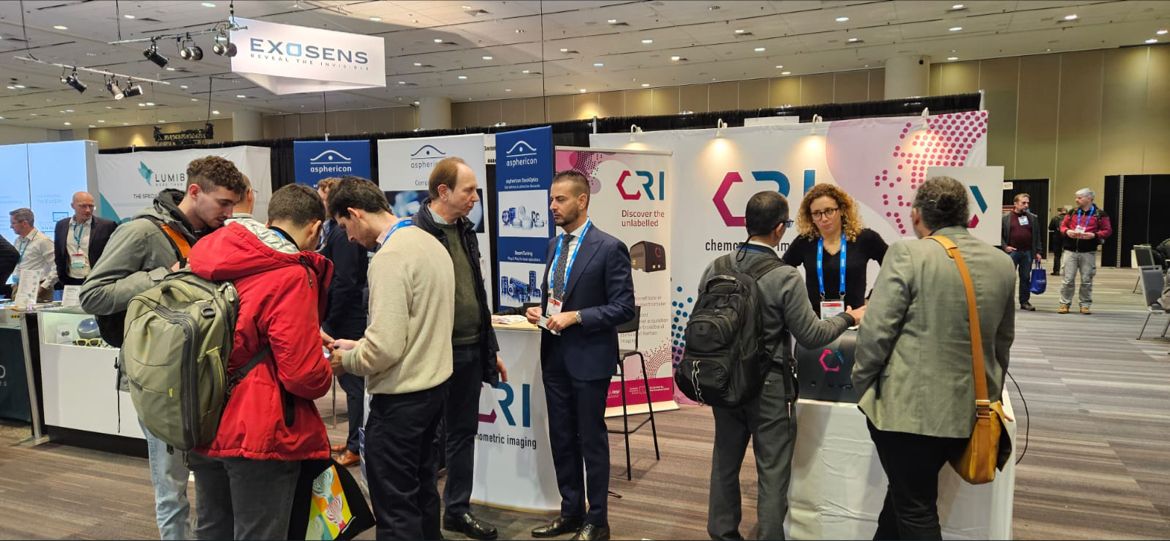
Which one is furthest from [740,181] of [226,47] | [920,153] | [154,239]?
[226,47]

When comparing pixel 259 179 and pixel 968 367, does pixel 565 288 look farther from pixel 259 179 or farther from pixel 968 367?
pixel 259 179

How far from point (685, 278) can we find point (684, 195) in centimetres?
62

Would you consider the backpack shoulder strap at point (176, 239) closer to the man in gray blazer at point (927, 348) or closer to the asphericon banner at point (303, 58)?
the man in gray blazer at point (927, 348)

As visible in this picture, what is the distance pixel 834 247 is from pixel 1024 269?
272 inches

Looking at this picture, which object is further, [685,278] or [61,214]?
[61,214]

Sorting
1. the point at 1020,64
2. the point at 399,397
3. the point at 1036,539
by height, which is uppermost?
the point at 1020,64

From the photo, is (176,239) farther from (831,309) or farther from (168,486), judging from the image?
(831,309)

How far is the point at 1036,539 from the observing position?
9.25 ft

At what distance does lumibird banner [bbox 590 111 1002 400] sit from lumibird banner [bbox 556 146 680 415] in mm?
203

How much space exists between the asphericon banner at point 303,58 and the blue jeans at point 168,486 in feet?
14.1

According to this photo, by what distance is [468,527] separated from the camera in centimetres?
276

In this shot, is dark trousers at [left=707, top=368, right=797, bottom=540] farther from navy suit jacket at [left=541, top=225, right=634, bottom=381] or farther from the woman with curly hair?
the woman with curly hair

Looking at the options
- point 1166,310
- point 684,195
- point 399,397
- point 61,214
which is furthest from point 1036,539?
point 61,214

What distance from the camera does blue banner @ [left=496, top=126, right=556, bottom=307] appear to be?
4637 millimetres
